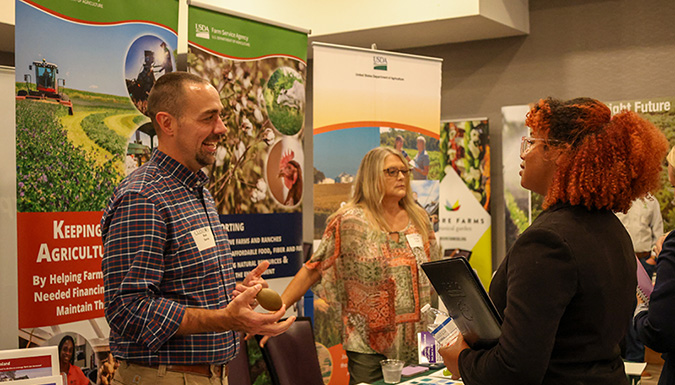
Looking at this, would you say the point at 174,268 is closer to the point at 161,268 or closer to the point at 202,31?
the point at 161,268

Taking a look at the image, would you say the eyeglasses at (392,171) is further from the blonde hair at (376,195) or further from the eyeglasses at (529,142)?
the eyeglasses at (529,142)

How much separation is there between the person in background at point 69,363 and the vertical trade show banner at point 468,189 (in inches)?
177

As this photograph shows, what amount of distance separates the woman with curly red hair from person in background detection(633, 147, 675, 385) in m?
0.62

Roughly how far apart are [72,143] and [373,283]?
5.73 ft

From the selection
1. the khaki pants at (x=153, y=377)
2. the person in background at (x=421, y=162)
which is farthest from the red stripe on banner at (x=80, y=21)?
the person in background at (x=421, y=162)

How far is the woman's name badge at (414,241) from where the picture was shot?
3779mm

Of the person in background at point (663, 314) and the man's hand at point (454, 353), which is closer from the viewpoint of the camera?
the man's hand at point (454, 353)

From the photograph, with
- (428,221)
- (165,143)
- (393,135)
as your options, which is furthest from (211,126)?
(393,135)

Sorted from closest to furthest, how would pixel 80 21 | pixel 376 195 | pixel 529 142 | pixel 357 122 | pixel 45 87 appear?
pixel 529 142
pixel 45 87
pixel 80 21
pixel 376 195
pixel 357 122

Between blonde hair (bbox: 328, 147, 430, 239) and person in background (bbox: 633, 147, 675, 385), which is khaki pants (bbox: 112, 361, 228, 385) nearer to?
person in background (bbox: 633, 147, 675, 385)

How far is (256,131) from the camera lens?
3773mm

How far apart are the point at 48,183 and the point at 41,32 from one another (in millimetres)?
636

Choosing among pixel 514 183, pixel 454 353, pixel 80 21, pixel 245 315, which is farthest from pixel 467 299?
pixel 514 183

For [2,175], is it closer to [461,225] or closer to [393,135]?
[393,135]
